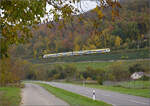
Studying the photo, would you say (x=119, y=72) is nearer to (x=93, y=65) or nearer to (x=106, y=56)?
(x=93, y=65)

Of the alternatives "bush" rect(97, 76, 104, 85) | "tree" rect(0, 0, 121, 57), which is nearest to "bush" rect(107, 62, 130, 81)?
"bush" rect(97, 76, 104, 85)

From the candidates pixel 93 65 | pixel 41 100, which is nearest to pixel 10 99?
pixel 41 100

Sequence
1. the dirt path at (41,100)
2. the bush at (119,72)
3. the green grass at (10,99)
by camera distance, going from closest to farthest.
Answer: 1. the dirt path at (41,100)
2. the green grass at (10,99)
3. the bush at (119,72)

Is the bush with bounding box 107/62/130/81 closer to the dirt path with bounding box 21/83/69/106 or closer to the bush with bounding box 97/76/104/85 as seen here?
Result: the bush with bounding box 97/76/104/85

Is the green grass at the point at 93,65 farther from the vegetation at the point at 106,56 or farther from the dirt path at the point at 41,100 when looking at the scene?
the dirt path at the point at 41,100

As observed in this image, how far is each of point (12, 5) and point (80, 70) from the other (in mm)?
49359

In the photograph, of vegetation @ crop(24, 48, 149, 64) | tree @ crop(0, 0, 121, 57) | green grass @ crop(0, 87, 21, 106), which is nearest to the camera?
tree @ crop(0, 0, 121, 57)

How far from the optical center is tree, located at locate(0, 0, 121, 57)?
6683 millimetres

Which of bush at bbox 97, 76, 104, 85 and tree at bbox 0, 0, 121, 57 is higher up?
tree at bbox 0, 0, 121, 57

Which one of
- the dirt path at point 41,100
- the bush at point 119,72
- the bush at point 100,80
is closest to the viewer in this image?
the dirt path at point 41,100

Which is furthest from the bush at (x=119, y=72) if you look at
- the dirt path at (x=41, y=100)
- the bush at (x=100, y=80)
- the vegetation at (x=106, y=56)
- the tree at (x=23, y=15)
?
the tree at (x=23, y=15)

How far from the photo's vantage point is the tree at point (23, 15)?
6.68 metres

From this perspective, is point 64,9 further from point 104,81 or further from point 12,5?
point 104,81

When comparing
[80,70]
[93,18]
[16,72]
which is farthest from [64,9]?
[80,70]
